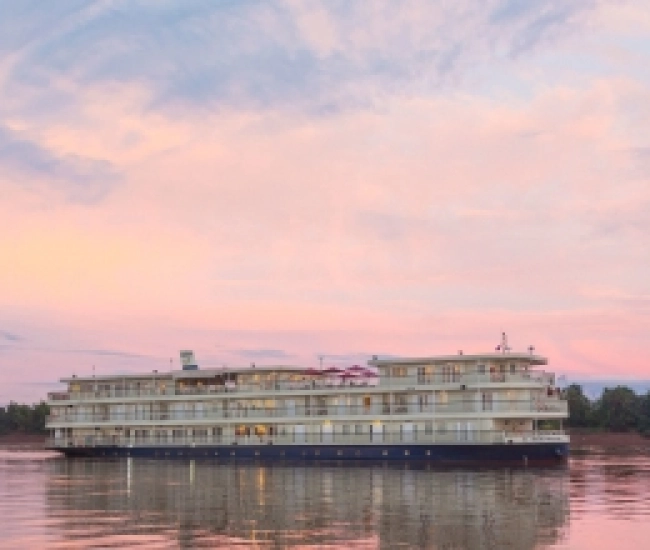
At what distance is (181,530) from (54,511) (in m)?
9.72

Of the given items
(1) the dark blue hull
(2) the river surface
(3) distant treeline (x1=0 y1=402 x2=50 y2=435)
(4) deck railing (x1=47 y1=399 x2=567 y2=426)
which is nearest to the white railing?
(1) the dark blue hull

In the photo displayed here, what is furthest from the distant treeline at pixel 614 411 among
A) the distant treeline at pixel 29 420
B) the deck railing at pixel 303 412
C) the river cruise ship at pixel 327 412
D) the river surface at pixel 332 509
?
the distant treeline at pixel 29 420

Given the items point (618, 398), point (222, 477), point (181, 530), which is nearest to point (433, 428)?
point (222, 477)

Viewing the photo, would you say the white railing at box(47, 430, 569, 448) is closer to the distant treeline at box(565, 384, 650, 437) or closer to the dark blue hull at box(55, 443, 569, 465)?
the dark blue hull at box(55, 443, 569, 465)

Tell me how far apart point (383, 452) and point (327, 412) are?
7.56 m

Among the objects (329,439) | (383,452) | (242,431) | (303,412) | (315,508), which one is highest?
(303,412)

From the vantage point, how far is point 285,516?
39906 millimetres

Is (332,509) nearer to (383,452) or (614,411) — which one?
(383,452)

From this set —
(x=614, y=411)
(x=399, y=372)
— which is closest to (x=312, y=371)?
(x=399, y=372)

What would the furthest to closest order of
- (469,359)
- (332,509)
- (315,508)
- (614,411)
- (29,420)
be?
(29,420), (614,411), (469,359), (315,508), (332,509)

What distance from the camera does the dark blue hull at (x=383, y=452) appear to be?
2980 inches

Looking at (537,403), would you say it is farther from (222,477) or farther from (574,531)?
(574,531)

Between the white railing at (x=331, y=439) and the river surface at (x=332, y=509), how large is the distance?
26.6ft

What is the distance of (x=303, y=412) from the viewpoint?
8819cm
